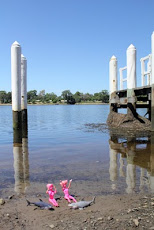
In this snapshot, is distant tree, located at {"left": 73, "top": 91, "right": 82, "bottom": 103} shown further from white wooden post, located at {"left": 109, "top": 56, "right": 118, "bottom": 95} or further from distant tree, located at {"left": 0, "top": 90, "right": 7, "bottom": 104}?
white wooden post, located at {"left": 109, "top": 56, "right": 118, "bottom": 95}

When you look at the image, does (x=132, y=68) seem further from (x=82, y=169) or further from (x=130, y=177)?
(x=130, y=177)

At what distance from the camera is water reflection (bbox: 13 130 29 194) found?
6.48 meters

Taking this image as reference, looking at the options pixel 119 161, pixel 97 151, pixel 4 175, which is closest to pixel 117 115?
pixel 97 151

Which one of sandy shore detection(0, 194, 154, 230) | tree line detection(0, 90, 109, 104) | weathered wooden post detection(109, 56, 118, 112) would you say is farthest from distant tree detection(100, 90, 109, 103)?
sandy shore detection(0, 194, 154, 230)

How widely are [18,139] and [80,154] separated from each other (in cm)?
383

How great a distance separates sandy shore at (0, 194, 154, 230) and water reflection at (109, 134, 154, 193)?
99 centimetres

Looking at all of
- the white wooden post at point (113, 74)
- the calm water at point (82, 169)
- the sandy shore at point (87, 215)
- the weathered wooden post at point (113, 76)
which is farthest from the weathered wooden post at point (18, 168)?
the white wooden post at point (113, 74)

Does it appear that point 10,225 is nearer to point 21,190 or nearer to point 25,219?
point 25,219

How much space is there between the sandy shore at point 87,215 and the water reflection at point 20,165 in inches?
39.0

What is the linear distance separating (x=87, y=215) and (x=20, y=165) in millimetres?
4557

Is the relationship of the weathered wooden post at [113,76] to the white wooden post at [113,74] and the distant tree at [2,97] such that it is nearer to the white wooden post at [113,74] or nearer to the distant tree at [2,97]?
the white wooden post at [113,74]

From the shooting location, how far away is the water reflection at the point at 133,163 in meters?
6.55

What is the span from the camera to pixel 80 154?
424 inches

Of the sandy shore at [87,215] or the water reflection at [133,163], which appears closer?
the sandy shore at [87,215]
